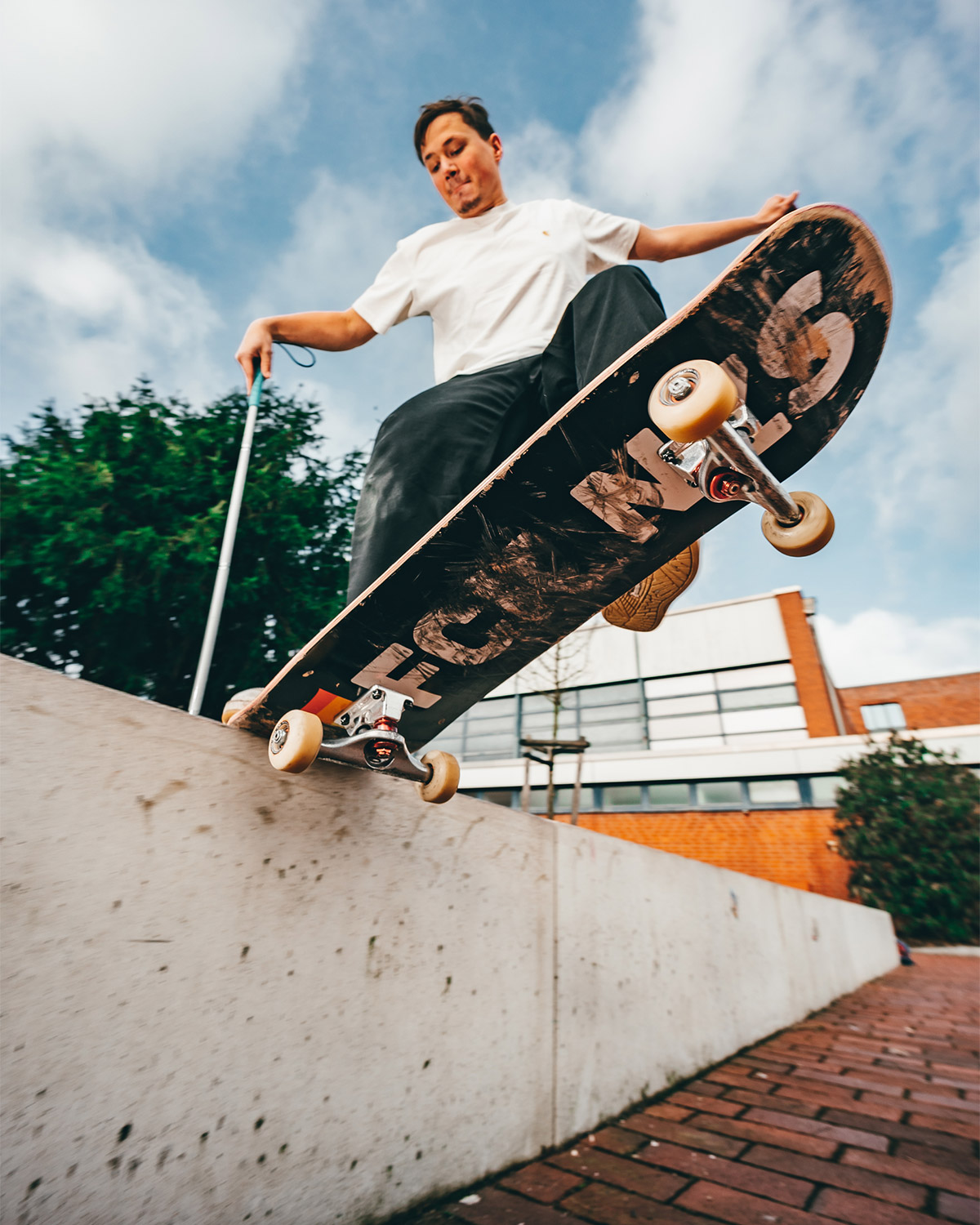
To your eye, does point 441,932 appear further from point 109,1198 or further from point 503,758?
point 503,758

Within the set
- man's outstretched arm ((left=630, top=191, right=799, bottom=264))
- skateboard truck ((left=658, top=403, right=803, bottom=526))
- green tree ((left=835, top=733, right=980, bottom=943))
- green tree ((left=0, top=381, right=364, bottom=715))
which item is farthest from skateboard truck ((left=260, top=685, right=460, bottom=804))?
green tree ((left=835, top=733, right=980, bottom=943))

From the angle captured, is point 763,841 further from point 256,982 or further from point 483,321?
point 256,982

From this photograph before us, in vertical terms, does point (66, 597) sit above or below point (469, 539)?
above

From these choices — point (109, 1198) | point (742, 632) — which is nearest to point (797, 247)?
point (109, 1198)

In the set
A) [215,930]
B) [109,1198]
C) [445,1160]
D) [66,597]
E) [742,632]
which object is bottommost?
[445,1160]

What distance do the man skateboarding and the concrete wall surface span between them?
658 mm

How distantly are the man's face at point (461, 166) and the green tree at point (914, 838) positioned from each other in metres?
14.1

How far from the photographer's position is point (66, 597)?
5.88 meters

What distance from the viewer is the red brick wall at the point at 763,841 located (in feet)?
43.7

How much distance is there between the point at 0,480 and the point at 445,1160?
710 centimetres

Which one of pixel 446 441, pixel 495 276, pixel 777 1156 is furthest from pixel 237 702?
pixel 777 1156

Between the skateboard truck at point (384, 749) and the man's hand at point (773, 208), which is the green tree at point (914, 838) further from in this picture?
the skateboard truck at point (384, 749)

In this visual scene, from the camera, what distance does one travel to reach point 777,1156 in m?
1.82

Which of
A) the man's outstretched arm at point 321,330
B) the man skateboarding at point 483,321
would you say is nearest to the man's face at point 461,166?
the man skateboarding at point 483,321
